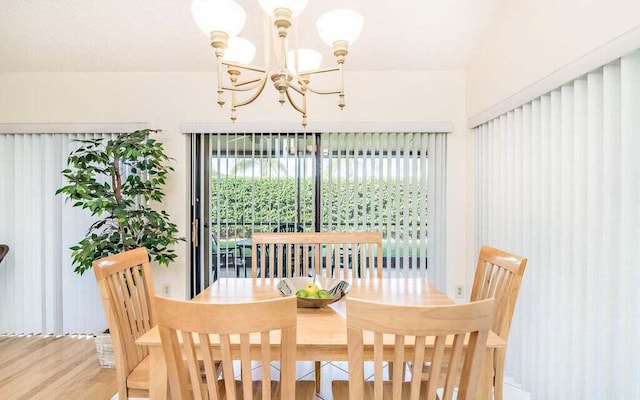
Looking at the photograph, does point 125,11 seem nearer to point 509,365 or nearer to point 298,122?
point 298,122

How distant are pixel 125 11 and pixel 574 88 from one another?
2937 mm

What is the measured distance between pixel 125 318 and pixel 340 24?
154 cm

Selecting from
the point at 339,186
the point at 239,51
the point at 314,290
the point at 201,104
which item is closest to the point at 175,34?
the point at 201,104

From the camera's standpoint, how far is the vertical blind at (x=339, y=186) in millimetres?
3152

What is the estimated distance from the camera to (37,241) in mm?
3182

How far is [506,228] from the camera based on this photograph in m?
2.51

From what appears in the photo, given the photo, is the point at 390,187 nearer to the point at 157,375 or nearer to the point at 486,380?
the point at 486,380

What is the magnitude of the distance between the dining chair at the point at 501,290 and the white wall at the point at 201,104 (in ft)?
5.04

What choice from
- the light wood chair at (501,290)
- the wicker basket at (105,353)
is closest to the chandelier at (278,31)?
the light wood chair at (501,290)

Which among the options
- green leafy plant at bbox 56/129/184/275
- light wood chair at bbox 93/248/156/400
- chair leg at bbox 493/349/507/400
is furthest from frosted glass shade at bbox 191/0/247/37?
chair leg at bbox 493/349/507/400

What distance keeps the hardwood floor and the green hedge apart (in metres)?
1.37

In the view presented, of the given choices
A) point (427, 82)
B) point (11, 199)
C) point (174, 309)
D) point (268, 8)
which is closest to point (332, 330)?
point (174, 309)

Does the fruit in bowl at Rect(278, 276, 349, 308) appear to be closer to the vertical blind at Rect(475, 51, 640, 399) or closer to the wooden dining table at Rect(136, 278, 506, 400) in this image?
the wooden dining table at Rect(136, 278, 506, 400)

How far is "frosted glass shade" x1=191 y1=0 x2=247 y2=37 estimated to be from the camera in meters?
1.39
